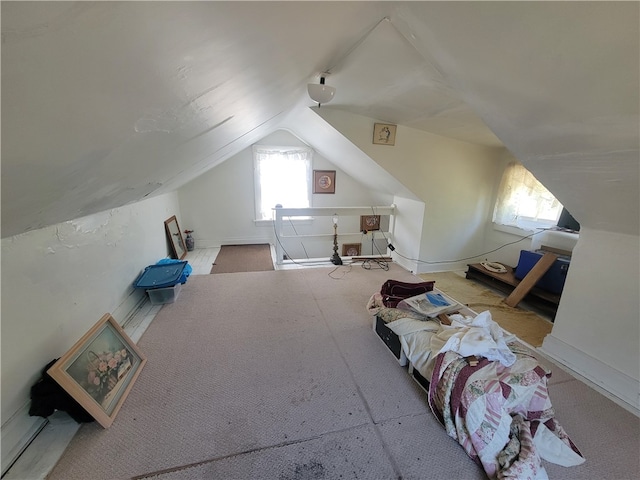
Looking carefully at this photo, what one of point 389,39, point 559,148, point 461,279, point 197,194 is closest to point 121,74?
point 389,39

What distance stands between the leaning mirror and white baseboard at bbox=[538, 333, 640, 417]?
4219mm

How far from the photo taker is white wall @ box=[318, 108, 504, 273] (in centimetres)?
302

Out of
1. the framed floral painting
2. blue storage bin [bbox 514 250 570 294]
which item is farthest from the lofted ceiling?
blue storage bin [bbox 514 250 570 294]

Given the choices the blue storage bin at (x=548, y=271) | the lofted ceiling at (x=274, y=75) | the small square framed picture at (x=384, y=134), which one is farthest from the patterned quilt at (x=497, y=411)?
the small square framed picture at (x=384, y=134)

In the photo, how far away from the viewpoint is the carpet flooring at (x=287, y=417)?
117 centimetres

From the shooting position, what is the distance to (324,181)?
15.6 feet

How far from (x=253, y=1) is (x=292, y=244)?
4520 millimetres

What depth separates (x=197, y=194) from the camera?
4332 mm

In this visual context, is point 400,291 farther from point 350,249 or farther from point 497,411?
point 350,249

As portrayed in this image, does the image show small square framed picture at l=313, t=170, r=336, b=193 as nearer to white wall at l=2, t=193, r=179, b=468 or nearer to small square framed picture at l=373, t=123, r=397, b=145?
small square framed picture at l=373, t=123, r=397, b=145

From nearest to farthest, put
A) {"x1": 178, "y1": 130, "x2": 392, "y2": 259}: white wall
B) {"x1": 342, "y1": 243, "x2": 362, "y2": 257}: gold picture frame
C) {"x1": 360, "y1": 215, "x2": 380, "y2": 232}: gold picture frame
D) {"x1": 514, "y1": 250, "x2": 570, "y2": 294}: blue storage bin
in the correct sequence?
1. {"x1": 514, "y1": 250, "x2": 570, "y2": 294}: blue storage bin
2. {"x1": 178, "y1": 130, "x2": 392, "y2": 259}: white wall
3. {"x1": 360, "y1": 215, "x2": 380, "y2": 232}: gold picture frame
4. {"x1": 342, "y1": 243, "x2": 362, "y2": 257}: gold picture frame

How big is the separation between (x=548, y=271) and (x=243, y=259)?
375 cm

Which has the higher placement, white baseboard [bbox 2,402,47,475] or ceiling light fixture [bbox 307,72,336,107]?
ceiling light fixture [bbox 307,72,336,107]

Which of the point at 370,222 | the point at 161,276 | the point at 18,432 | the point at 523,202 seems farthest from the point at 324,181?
the point at 18,432
